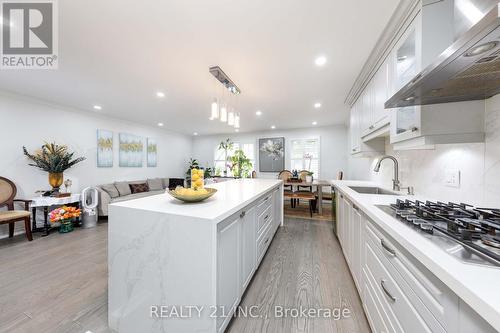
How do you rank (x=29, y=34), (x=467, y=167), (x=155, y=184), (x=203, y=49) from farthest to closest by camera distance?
1. (x=155, y=184)
2. (x=203, y=49)
3. (x=29, y=34)
4. (x=467, y=167)

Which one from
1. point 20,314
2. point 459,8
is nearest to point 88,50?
point 20,314

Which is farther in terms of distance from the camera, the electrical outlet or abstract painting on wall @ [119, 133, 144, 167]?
abstract painting on wall @ [119, 133, 144, 167]

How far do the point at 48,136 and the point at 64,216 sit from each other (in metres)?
1.67

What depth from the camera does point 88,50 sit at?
1896mm

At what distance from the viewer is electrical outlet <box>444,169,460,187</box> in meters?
1.29

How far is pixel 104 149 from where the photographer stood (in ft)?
14.5

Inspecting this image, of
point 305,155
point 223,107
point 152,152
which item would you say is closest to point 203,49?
point 223,107

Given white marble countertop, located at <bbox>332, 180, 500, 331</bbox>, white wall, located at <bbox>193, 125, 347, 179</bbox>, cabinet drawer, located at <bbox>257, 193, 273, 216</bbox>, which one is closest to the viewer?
white marble countertop, located at <bbox>332, 180, 500, 331</bbox>

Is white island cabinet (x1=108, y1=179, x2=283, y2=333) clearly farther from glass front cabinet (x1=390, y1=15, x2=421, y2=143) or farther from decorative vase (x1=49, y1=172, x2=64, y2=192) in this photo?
decorative vase (x1=49, y1=172, x2=64, y2=192)

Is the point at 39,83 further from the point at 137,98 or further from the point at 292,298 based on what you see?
the point at 292,298

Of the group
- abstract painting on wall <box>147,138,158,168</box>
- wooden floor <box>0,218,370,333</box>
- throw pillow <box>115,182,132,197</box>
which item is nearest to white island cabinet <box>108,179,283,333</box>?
wooden floor <box>0,218,370,333</box>

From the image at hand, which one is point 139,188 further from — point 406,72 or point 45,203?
point 406,72

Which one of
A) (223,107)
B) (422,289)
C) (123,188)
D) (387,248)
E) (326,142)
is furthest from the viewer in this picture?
(326,142)

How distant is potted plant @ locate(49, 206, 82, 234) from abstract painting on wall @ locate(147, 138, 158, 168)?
8.39 feet
